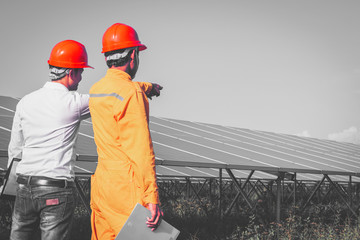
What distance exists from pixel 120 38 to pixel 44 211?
1304 millimetres

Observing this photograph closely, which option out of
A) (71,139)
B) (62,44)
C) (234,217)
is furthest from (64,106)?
(234,217)

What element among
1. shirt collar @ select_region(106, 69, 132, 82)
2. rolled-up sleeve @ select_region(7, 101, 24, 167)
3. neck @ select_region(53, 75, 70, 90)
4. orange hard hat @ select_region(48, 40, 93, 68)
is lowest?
rolled-up sleeve @ select_region(7, 101, 24, 167)

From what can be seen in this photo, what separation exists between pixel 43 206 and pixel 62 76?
1.00 m

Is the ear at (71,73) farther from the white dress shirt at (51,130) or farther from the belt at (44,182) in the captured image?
the belt at (44,182)

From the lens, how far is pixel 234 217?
8.97m

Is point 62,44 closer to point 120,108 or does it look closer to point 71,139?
point 71,139

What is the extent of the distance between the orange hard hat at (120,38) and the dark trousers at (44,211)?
1051 mm

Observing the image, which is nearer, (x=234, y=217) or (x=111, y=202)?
(x=111, y=202)

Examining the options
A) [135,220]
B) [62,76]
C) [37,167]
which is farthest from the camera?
[62,76]

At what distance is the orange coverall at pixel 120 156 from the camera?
7.97 ft

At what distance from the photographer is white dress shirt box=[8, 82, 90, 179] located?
2766 millimetres

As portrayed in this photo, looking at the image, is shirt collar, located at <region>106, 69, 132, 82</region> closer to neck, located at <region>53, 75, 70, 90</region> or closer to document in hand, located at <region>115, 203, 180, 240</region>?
neck, located at <region>53, 75, 70, 90</region>

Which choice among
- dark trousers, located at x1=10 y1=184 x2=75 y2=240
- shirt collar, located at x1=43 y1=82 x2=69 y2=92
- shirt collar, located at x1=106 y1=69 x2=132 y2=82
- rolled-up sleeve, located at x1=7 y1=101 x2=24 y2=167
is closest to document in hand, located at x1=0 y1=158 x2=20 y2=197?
rolled-up sleeve, located at x1=7 y1=101 x2=24 y2=167

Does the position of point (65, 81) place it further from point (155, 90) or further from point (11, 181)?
point (11, 181)
